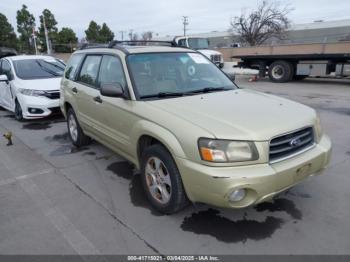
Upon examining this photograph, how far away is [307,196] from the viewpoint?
11.5 feet

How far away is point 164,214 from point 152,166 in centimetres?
53

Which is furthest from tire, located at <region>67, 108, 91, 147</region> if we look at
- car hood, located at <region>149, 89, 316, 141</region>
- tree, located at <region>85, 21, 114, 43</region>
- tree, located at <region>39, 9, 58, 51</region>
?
tree, located at <region>85, 21, 114, 43</region>

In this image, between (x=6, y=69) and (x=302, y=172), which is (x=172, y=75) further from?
(x=6, y=69)

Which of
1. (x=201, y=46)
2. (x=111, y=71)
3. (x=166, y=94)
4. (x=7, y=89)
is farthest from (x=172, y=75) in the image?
(x=201, y=46)

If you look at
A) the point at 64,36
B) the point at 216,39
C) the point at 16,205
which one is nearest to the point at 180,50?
the point at 16,205

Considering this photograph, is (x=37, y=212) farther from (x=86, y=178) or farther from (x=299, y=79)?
(x=299, y=79)

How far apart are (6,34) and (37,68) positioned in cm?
3681

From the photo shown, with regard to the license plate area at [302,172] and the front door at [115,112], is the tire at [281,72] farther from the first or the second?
the license plate area at [302,172]

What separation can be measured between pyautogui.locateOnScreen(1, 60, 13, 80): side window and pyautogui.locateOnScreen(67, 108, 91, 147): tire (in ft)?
10.6

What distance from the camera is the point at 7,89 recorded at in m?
7.90

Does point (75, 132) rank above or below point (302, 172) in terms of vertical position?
below

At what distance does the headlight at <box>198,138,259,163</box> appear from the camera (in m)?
2.57

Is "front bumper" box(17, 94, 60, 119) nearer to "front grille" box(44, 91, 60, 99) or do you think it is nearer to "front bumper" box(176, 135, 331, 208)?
"front grille" box(44, 91, 60, 99)

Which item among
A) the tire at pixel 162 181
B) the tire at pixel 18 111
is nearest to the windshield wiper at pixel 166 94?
the tire at pixel 162 181
